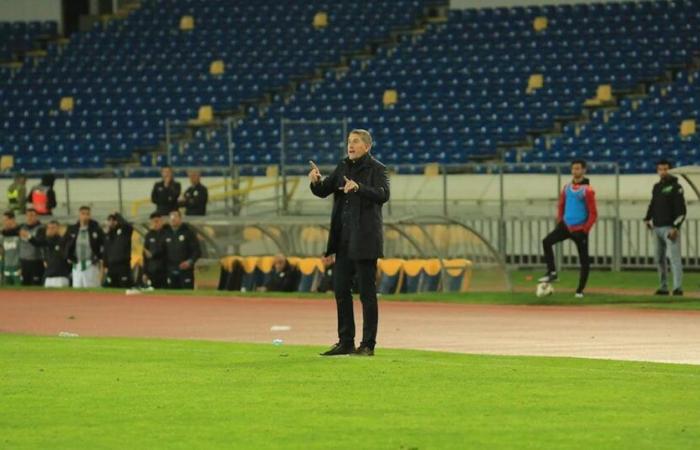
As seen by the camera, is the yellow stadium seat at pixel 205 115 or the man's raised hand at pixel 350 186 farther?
the yellow stadium seat at pixel 205 115

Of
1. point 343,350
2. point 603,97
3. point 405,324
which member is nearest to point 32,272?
point 405,324

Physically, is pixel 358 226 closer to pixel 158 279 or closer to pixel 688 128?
pixel 158 279

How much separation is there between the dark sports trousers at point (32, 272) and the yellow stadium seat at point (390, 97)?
13072 mm

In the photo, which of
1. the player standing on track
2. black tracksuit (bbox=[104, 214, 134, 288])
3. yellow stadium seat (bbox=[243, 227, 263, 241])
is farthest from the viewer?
yellow stadium seat (bbox=[243, 227, 263, 241])

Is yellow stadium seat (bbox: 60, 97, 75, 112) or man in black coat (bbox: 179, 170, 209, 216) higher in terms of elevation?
yellow stadium seat (bbox: 60, 97, 75, 112)

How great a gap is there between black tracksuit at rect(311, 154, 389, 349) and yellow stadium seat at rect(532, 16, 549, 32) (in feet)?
96.0

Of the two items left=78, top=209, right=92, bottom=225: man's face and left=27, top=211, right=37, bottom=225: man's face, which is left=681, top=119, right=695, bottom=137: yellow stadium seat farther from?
left=27, top=211, right=37, bottom=225: man's face

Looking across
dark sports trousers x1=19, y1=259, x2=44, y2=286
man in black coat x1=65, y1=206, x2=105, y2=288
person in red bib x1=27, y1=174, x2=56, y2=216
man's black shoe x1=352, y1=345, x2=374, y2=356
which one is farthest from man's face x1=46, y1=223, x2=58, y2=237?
man's black shoe x1=352, y1=345, x2=374, y2=356

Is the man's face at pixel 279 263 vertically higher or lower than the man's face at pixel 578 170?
lower

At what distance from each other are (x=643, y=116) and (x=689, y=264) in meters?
6.74

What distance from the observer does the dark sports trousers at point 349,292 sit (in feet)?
49.1

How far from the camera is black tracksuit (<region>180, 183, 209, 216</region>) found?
3222 centimetres

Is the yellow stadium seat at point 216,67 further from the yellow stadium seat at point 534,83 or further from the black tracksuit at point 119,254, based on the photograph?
the black tracksuit at point 119,254

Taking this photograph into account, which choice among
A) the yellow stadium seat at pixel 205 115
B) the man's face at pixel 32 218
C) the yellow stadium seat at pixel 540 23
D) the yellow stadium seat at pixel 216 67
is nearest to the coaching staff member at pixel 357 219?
the man's face at pixel 32 218
